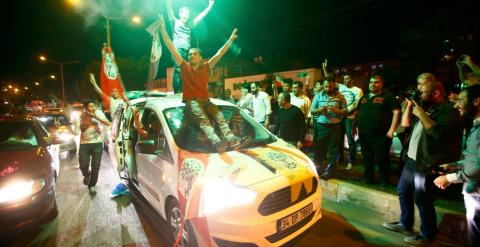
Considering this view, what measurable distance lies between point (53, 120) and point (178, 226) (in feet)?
29.5

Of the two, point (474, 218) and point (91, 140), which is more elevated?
point (91, 140)

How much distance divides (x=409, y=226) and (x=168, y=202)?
3252mm

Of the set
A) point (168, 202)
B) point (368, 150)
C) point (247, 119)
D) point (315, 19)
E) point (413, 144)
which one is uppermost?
point (315, 19)

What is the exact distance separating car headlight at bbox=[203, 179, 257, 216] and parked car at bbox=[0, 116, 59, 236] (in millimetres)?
2663

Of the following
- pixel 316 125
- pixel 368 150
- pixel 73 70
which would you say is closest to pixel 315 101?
pixel 316 125

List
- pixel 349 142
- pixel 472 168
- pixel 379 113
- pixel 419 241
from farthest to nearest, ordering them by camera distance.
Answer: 1. pixel 349 142
2. pixel 379 113
3. pixel 419 241
4. pixel 472 168

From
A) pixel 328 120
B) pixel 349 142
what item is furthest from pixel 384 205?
pixel 349 142

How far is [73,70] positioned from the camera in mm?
42062

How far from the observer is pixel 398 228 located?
12.6 ft

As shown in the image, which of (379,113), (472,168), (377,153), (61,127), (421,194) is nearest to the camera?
(472,168)

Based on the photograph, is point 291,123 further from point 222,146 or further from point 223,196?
point 223,196

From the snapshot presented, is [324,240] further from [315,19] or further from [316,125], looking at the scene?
[315,19]

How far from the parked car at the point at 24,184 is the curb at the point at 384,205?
4.61 metres

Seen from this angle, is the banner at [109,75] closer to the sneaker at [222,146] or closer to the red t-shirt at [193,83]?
the red t-shirt at [193,83]
